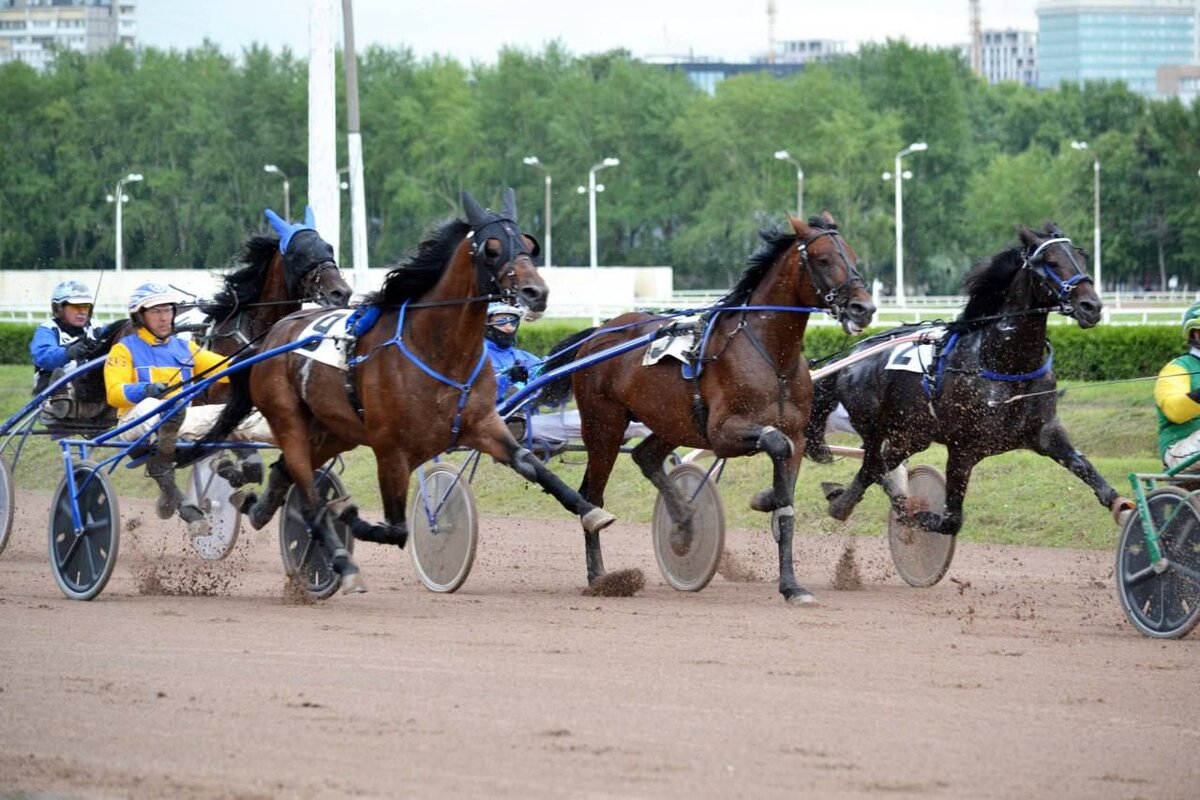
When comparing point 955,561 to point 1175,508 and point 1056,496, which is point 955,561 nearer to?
point 1056,496

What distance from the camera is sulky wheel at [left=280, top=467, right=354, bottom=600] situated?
9008mm

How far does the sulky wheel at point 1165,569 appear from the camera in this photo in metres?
7.13

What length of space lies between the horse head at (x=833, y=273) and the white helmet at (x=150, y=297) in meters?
3.23

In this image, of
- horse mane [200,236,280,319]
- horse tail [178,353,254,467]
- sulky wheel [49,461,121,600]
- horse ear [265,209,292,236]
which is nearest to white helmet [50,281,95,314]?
horse mane [200,236,280,319]

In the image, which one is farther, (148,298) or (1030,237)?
(148,298)

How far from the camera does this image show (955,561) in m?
11.0

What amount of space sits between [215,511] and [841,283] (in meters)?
4.31

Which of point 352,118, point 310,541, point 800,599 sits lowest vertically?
point 800,599

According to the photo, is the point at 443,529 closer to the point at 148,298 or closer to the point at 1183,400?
the point at 148,298

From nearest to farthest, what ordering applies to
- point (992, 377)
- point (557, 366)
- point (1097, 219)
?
1. point (992, 377)
2. point (557, 366)
3. point (1097, 219)

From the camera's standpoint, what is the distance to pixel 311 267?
31.9 ft

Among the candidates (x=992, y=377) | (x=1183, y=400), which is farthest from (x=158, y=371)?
(x=1183, y=400)

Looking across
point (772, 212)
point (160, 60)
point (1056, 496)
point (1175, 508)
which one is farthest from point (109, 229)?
point (1175, 508)

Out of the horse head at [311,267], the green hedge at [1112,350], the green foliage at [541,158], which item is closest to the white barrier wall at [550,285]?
the green foliage at [541,158]
